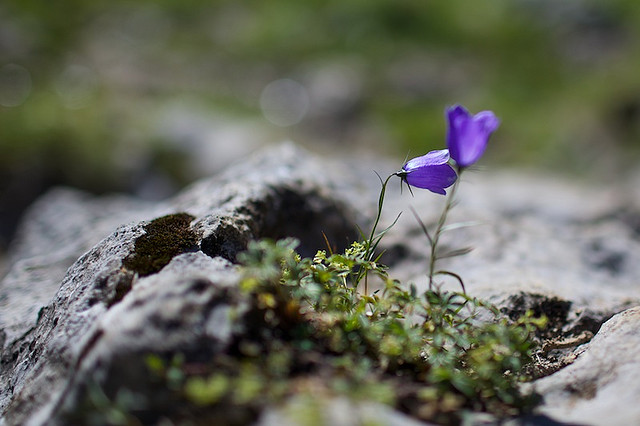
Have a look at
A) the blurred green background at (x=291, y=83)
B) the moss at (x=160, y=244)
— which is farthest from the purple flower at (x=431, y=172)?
the blurred green background at (x=291, y=83)

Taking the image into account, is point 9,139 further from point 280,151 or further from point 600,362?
point 600,362

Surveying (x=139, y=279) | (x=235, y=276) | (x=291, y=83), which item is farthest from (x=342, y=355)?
(x=291, y=83)

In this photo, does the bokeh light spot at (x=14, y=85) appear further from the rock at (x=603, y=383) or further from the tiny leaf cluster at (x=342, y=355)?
the rock at (x=603, y=383)

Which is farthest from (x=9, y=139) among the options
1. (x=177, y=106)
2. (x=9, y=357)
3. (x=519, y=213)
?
(x=519, y=213)

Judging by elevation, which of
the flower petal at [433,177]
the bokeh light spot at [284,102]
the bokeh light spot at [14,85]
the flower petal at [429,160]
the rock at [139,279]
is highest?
the bokeh light spot at [284,102]

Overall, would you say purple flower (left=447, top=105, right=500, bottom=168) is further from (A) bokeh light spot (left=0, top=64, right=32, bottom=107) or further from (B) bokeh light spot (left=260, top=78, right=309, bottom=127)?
(A) bokeh light spot (left=0, top=64, right=32, bottom=107)

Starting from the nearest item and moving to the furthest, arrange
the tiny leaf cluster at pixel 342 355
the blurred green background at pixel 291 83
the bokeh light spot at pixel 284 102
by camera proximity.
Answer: the tiny leaf cluster at pixel 342 355 < the blurred green background at pixel 291 83 < the bokeh light spot at pixel 284 102

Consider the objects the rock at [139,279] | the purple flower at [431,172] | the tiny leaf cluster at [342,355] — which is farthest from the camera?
the purple flower at [431,172]
